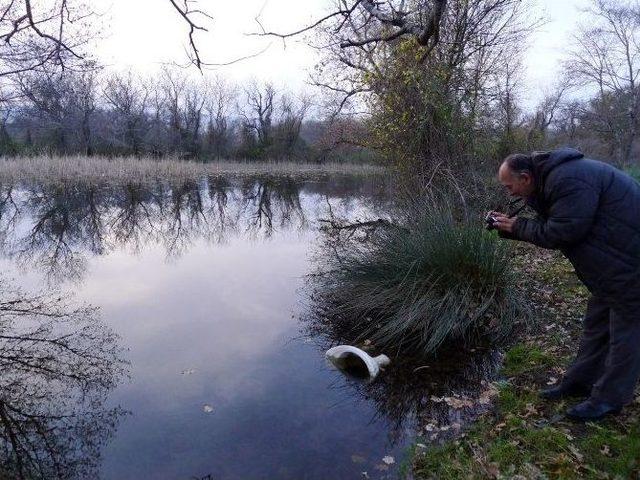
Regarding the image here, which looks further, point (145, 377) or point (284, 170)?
point (284, 170)

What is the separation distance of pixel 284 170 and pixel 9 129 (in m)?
19.7

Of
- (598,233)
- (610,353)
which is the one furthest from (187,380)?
(598,233)

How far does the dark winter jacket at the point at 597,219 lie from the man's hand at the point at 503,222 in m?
0.29

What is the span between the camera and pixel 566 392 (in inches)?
155

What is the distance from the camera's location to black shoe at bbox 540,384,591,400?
3.90 meters

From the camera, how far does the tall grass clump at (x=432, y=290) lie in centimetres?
562

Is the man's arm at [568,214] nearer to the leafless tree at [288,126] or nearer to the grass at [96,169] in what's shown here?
the grass at [96,169]

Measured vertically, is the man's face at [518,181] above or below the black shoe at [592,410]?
above

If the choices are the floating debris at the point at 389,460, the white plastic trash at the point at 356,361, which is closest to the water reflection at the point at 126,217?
the white plastic trash at the point at 356,361

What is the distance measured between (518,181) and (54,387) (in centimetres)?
445

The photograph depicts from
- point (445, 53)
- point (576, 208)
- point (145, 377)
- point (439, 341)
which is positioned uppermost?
point (445, 53)

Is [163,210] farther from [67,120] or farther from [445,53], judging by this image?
[67,120]

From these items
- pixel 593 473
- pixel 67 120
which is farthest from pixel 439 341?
pixel 67 120

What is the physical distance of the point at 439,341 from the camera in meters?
5.41
